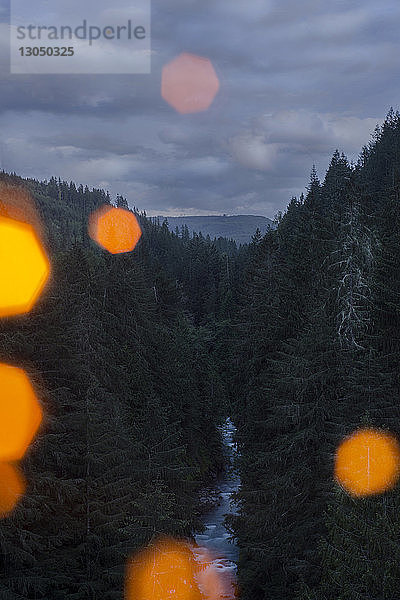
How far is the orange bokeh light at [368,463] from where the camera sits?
580 inches

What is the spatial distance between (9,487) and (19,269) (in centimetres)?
1168

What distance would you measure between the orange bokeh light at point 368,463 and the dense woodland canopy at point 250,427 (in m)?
0.55

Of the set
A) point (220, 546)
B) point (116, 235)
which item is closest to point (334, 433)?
point (220, 546)

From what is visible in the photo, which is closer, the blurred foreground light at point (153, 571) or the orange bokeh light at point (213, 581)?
the blurred foreground light at point (153, 571)

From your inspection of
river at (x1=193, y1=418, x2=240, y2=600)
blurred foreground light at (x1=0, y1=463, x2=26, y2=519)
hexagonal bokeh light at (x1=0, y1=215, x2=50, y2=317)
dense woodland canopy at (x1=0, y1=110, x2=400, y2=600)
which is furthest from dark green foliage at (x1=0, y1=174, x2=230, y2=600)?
river at (x1=193, y1=418, x2=240, y2=600)

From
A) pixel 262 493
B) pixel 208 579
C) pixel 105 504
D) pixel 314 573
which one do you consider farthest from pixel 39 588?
pixel 208 579

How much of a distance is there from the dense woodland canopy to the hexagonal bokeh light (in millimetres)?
575

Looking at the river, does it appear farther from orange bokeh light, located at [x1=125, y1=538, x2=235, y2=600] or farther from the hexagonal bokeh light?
the hexagonal bokeh light

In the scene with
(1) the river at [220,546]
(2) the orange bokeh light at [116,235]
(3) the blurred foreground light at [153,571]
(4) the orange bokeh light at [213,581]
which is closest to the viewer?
(3) the blurred foreground light at [153,571]

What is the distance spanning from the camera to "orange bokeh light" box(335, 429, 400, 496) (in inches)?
580

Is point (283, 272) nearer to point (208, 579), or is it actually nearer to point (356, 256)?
point (356, 256)

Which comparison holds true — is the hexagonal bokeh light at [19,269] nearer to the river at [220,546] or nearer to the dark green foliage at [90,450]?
the dark green foliage at [90,450]

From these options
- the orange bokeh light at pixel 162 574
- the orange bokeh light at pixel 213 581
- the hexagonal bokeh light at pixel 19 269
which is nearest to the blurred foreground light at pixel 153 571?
the orange bokeh light at pixel 162 574

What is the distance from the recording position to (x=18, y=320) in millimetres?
18125
